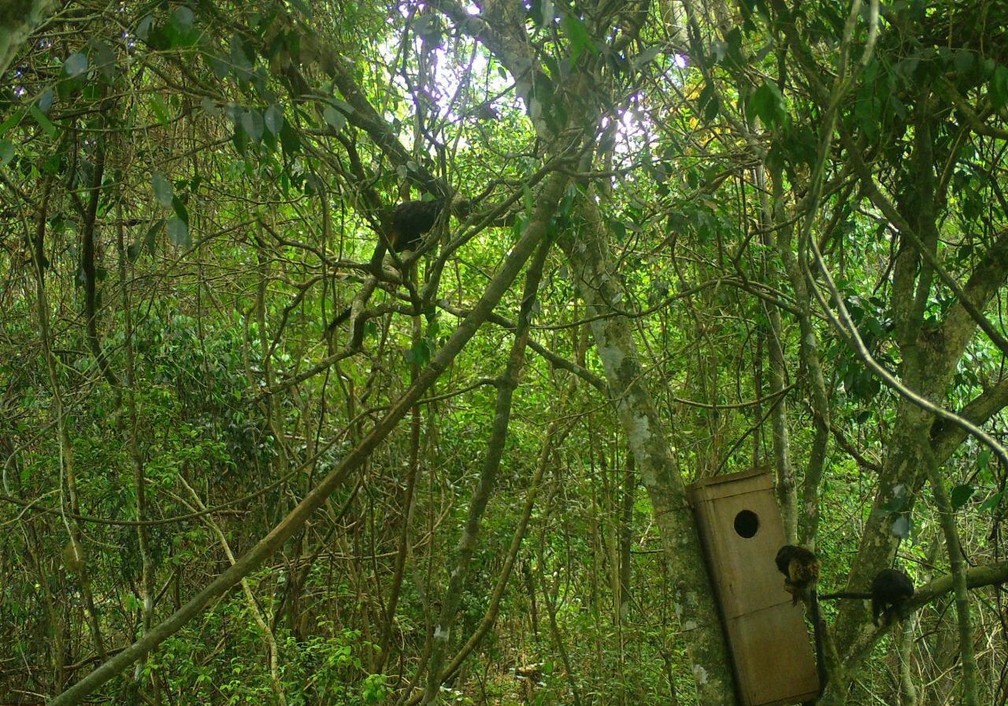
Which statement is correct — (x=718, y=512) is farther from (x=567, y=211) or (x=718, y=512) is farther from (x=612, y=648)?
(x=612, y=648)

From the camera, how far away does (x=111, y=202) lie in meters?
3.40

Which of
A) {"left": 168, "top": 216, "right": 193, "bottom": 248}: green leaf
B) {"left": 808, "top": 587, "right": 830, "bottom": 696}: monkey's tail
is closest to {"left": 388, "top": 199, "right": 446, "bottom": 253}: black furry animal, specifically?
{"left": 168, "top": 216, "right": 193, "bottom": 248}: green leaf

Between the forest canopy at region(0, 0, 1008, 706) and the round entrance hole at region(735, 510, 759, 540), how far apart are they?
0.51ft

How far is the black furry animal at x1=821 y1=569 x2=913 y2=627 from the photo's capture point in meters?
2.20

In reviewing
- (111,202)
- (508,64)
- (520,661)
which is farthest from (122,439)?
(520,661)

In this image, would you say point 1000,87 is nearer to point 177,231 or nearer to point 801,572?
point 801,572

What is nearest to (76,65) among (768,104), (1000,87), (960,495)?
(768,104)

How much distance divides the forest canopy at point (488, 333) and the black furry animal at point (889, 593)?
0.02m

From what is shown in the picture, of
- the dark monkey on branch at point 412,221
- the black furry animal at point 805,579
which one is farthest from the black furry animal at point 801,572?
the dark monkey on branch at point 412,221

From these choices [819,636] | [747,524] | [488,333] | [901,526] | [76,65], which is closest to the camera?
[76,65]

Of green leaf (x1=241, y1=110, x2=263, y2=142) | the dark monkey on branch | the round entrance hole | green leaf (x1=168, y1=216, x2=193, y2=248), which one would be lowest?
the round entrance hole

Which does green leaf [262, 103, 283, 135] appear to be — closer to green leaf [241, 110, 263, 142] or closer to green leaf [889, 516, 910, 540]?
green leaf [241, 110, 263, 142]

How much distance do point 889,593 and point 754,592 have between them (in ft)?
1.57

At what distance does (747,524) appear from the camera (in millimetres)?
2740
